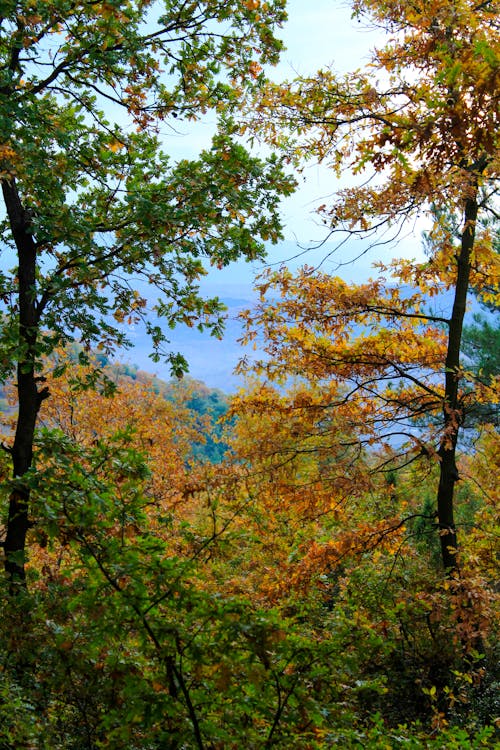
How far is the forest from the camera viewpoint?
9.86ft

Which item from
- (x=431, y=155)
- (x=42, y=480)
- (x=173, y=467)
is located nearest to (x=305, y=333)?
(x=431, y=155)

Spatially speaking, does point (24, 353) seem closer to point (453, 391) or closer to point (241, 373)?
point (241, 373)

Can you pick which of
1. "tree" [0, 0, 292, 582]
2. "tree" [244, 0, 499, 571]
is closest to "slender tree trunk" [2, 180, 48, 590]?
"tree" [0, 0, 292, 582]

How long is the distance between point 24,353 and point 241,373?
2.33 m

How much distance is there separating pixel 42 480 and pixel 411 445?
349cm

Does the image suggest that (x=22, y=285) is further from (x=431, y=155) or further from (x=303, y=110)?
(x=431, y=155)

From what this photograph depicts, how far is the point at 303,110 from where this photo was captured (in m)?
5.98

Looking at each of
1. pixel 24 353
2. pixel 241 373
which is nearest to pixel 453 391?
pixel 241 373

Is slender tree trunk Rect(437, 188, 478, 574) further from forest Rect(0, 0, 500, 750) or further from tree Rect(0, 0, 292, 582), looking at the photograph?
tree Rect(0, 0, 292, 582)

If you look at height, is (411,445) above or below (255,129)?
below

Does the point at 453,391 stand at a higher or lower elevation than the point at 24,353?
higher

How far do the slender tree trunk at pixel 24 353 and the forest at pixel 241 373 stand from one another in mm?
26

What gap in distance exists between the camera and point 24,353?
16.7 ft

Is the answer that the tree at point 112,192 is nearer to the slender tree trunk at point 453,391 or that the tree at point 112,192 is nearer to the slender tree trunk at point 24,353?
the slender tree trunk at point 24,353
